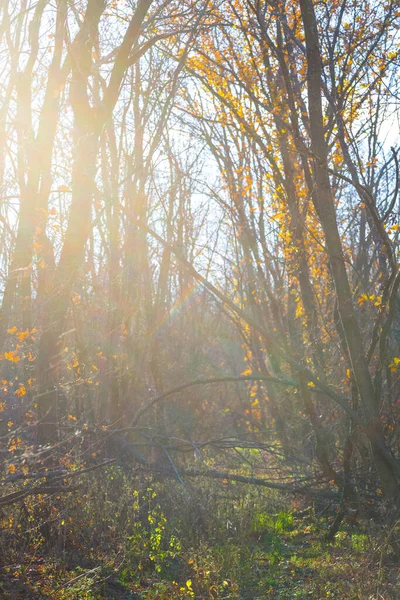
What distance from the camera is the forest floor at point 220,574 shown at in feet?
14.1

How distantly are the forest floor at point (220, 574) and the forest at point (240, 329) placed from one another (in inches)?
0.8

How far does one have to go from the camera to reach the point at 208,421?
1338 centimetres

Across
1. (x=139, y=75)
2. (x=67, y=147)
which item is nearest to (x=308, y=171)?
(x=67, y=147)

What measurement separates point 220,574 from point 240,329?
6.01 meters

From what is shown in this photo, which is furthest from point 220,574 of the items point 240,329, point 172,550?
point 240,329

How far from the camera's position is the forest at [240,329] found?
194 inches

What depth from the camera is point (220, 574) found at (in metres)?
4.83

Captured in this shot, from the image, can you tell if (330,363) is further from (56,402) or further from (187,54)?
(187,54)

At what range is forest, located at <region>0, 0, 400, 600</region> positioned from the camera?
16.2 feet

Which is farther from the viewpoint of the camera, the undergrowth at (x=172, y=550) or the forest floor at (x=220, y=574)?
the undergrowth at (x=172, y=550)

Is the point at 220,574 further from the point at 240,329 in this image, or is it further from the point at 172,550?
the point at 240,329

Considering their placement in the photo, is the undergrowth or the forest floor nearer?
the forest floor

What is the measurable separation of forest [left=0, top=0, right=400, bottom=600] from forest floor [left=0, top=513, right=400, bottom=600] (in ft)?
0.07

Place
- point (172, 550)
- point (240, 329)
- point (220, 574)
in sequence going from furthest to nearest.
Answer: point (240, 329), point (172, 550), point (220, 574)
